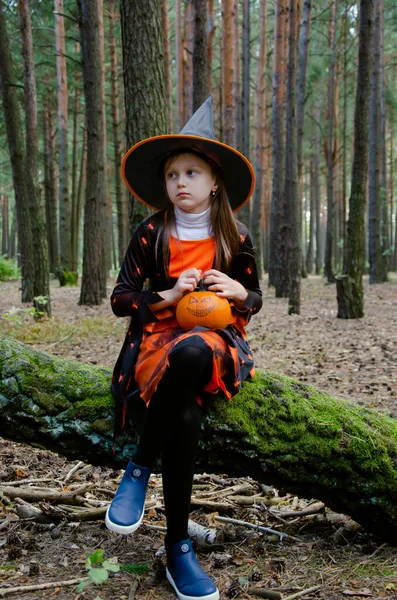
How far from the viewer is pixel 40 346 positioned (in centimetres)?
724

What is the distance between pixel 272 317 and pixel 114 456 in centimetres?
802

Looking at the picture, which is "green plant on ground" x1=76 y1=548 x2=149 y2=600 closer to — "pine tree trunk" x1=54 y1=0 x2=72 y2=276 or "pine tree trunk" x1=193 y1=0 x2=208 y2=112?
"pine tree trunk" x1=193 y1=0 x2=208 y2=112

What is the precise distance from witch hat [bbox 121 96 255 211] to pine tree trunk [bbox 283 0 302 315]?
26.0 ft

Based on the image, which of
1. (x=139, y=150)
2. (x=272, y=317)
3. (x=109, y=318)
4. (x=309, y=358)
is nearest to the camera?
(x=139, y=150)

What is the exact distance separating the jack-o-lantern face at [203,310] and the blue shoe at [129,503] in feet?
2.40

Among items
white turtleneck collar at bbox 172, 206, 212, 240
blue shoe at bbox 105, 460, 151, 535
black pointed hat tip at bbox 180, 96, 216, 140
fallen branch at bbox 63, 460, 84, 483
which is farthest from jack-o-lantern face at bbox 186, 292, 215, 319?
fallen branch at bbox 63, 460, 84, 483

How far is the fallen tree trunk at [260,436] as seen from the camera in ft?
8.52

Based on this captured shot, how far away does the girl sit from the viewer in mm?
2270

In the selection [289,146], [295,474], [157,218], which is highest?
[289,146]

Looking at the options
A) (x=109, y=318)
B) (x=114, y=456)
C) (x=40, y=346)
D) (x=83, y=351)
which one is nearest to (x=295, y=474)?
(x=114, y=456)

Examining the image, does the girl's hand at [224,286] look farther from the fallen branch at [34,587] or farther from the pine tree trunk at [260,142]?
the pine tree trunk at [260,142]

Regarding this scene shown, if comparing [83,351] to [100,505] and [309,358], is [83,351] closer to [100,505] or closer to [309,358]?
[309,358]

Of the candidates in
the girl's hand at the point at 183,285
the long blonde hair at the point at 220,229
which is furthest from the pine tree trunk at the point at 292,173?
the girl's hand at the point at 183,285

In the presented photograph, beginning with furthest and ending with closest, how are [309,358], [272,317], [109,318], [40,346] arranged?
[272,317] → [109,318] → [40,346] → [309,358]
